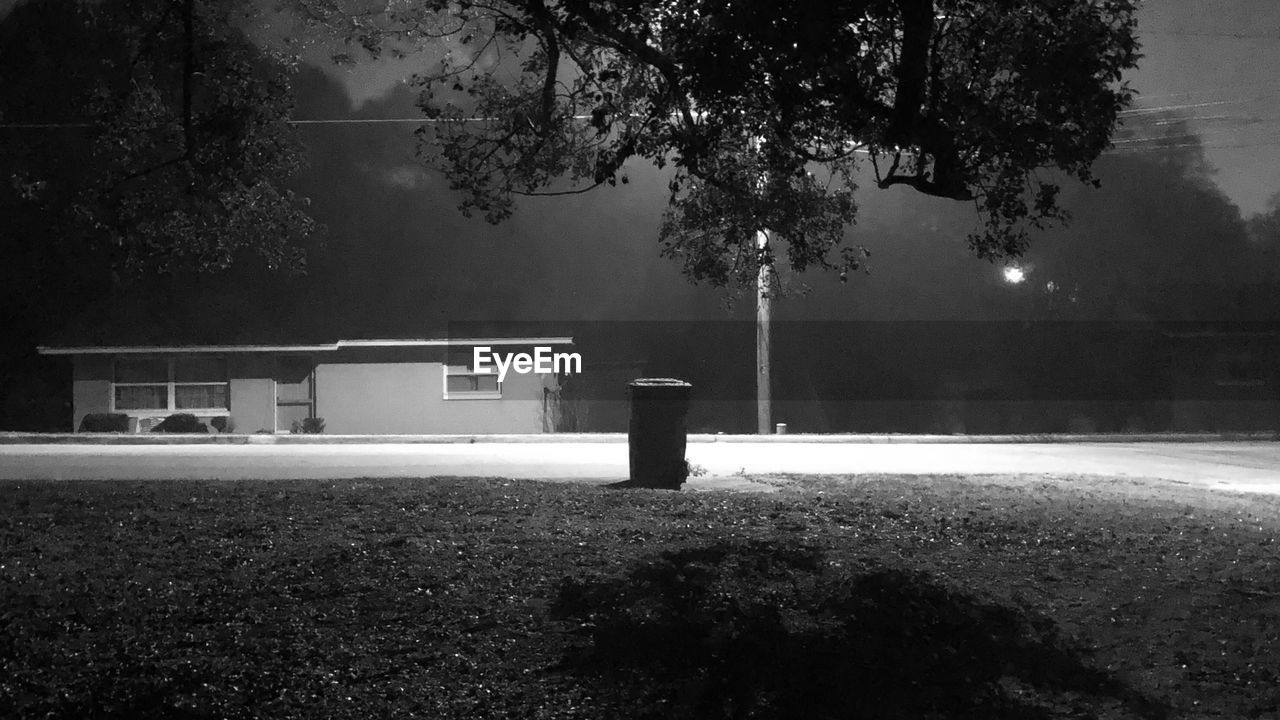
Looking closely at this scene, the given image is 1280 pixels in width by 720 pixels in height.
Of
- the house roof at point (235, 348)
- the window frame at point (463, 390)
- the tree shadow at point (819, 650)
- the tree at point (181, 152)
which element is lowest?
the tree shadow at point (819, 650)

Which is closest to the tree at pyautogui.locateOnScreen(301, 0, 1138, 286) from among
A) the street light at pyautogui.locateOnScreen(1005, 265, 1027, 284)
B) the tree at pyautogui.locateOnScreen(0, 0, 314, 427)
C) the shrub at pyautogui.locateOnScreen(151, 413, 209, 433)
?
the tree at pyautogui.locateOnScreen(0, 0, 314, 427)

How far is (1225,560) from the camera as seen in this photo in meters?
8.72

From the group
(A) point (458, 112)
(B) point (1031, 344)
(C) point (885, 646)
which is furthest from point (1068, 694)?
(B) point (1031, 344)

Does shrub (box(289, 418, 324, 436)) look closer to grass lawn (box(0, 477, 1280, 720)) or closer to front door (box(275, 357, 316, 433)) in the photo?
front door (box(275, 357, 316, 433))

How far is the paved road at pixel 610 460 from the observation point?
1697cm

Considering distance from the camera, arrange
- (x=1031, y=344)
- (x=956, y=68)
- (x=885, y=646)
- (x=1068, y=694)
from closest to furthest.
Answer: (x=1068, y=694) → (x=885, y=646) → (x=956, y=68) → (x=1031, y=344)

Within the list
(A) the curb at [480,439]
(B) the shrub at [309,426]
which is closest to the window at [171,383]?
(B) the shrub at [309,426]

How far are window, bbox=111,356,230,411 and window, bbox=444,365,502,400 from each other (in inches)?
247

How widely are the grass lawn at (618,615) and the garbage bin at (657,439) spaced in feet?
11.6

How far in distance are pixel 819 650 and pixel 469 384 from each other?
26.0 meters

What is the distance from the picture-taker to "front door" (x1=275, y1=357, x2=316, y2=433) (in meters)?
31.6

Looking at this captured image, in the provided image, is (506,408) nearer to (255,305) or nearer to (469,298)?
(469,298)

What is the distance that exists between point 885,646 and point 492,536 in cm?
346

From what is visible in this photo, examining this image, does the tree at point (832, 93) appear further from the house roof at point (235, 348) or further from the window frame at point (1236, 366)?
the window frame at point (1236, 366)
